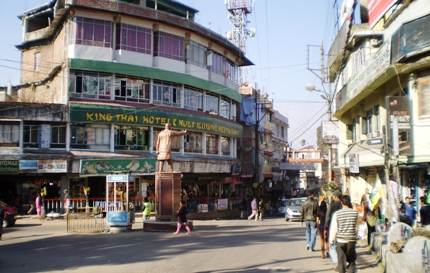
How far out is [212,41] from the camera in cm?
4125

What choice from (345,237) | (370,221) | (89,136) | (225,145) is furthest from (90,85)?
(345,237)

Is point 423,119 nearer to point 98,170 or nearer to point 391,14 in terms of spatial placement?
point 391,14

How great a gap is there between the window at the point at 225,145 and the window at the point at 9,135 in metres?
18.3

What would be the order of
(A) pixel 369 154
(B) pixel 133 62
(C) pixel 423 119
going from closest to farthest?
(C) pixel 423 119, (A) pixel 369 154, (B) pixel 133 62

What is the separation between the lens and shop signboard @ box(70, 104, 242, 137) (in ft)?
103

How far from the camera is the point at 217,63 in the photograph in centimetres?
4275

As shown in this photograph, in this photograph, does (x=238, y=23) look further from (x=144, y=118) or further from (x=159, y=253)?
(x=159, y=253)

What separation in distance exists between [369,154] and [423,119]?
5.32 metres

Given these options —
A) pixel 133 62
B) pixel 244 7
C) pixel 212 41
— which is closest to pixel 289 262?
pixel 133 62

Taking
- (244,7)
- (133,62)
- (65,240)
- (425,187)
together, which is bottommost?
(65,240)

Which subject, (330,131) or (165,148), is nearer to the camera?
(165,148)

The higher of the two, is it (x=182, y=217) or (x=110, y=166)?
(x=110, y=166)

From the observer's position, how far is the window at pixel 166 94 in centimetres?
3581

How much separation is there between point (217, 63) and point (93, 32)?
1273 cm
